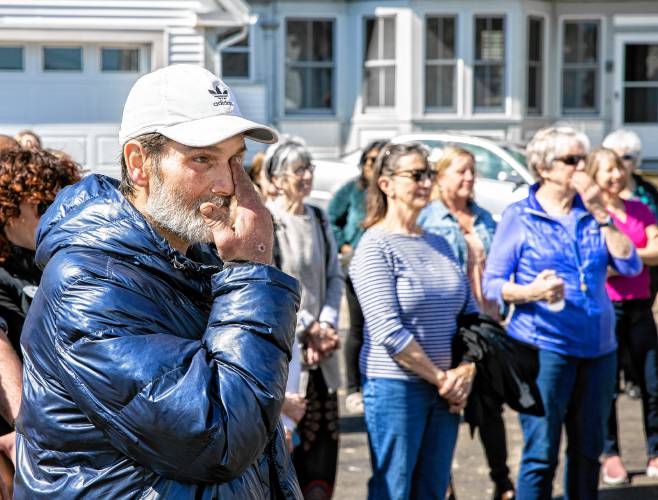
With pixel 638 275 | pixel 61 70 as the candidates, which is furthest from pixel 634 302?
pixel 61 70

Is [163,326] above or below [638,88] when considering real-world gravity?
below

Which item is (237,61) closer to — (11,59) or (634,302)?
(11,59)

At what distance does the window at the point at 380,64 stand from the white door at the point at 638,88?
17.0ft

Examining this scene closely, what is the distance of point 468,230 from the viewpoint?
672 cm

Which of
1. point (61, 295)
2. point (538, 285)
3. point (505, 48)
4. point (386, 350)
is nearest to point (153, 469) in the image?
point (61, 295)

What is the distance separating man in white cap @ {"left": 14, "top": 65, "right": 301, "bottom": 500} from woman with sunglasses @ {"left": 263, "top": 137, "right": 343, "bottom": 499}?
10.1 ft

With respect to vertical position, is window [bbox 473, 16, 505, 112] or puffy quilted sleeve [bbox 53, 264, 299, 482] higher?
window [bbox 473, 16, 505, 112]

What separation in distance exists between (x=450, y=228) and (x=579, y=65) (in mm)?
19990

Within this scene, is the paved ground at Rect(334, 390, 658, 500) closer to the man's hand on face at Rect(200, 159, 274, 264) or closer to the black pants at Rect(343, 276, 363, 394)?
the black pants at Rect(343, 276, 363, 394)

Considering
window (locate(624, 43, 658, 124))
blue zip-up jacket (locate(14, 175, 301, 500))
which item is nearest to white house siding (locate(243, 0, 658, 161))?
window (locate(624, 43, 658, 124))

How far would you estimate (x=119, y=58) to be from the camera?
16984mm

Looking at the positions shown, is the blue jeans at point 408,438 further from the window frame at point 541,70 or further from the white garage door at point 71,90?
the window frame at point 541,70

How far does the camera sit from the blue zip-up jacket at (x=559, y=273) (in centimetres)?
522

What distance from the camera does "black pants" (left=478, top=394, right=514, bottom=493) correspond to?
616 cm
